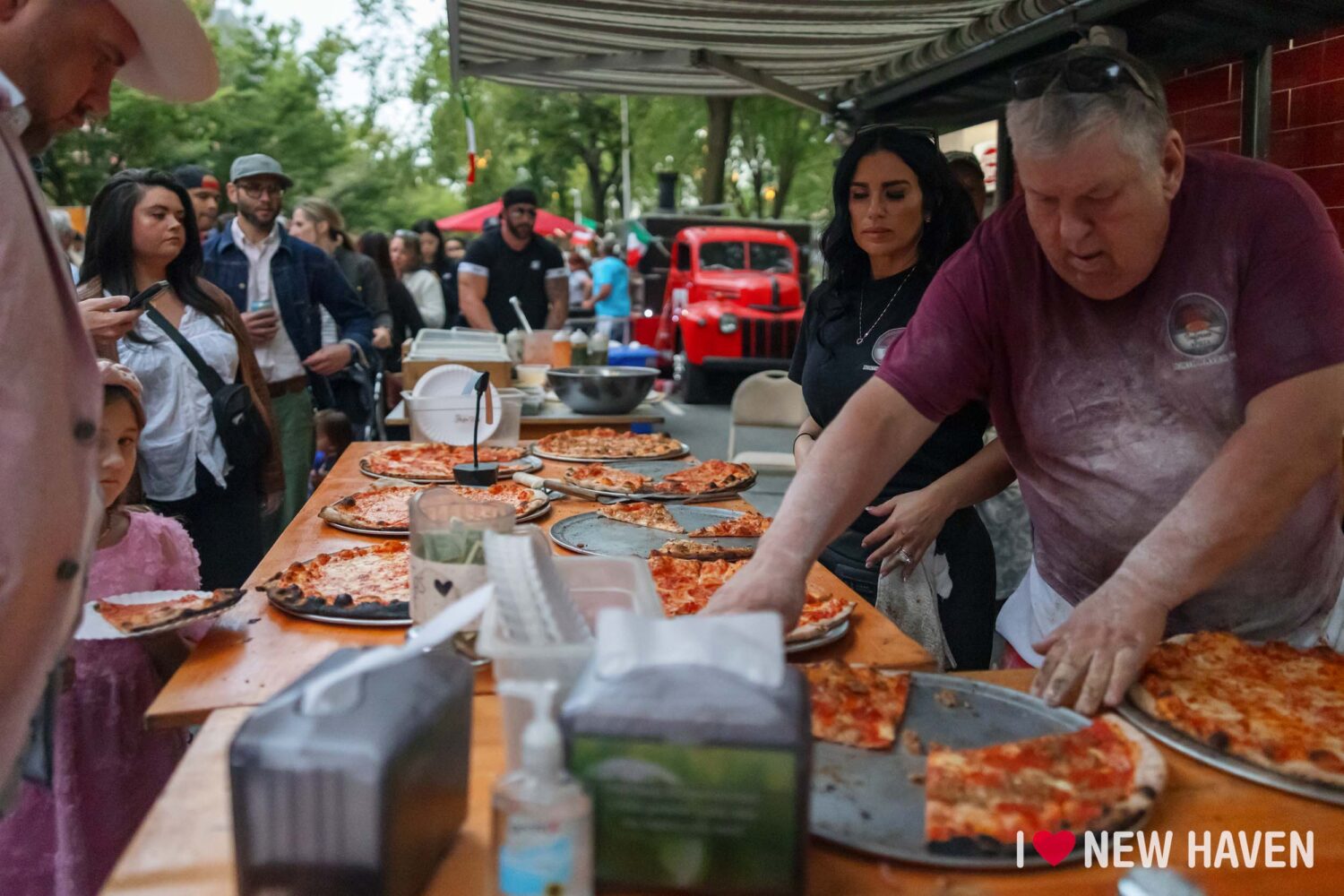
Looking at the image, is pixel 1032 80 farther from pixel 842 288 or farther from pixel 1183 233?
pixel 842 288

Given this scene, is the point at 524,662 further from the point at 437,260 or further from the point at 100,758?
the point at 437,260

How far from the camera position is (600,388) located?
17.8ft

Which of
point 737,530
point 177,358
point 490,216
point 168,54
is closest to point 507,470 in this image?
point 737,530

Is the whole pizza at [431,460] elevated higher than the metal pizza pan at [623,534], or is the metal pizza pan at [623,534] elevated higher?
the whole pizza at [431,460]

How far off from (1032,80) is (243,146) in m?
24.8

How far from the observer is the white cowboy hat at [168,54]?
6.29 feet

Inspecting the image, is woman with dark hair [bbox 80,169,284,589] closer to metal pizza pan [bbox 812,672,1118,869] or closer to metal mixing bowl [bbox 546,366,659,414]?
metal mixing bowl [bbox 546,366,659,414]

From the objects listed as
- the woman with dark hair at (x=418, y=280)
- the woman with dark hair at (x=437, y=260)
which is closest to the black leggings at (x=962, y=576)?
the woman with dark hair at (x=418, y=280)

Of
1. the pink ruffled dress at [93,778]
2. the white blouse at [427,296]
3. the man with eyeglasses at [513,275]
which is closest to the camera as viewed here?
the pink ruffled dress at [93,778]

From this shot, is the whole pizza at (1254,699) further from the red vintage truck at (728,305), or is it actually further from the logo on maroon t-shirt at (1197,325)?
the red vintage truck at (728,305)

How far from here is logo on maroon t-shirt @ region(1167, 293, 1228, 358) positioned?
2.09 metres

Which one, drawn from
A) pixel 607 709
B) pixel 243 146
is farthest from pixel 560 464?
pixel 243 146

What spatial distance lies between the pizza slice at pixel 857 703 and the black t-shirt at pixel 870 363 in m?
1.49

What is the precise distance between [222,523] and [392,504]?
1.14 meters
